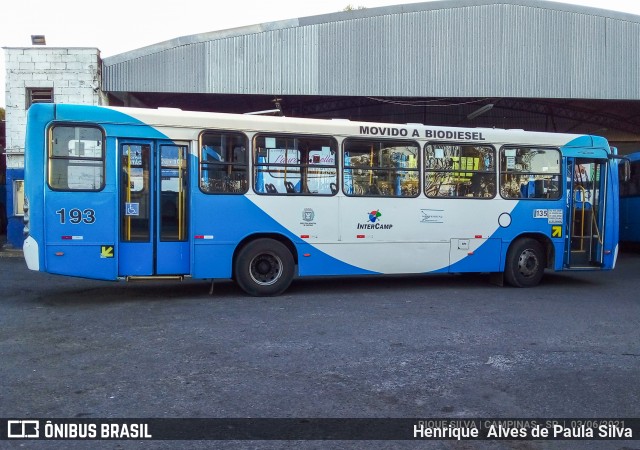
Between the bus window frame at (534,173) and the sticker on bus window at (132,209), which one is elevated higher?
the bus window frame at (534,173)

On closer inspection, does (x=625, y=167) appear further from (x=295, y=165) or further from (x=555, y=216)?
(x=295, y=165)

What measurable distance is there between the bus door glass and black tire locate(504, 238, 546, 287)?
2.08 ft

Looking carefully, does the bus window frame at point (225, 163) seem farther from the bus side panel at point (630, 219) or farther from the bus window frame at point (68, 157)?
the bus side panel at point (630, 219)

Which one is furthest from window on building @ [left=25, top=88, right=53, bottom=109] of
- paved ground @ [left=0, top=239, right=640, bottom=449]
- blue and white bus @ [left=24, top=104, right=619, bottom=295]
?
blue and white bus @ [left=24, top=104, right=619, bottom=295]

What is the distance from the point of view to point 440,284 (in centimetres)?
1131

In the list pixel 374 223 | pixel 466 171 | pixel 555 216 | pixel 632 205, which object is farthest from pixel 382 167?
pixel 632 205

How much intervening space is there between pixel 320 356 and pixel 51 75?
1483 centimetres

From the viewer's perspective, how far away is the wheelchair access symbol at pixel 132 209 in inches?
345

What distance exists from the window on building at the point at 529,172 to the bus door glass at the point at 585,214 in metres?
0.36

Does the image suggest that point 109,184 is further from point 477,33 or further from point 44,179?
point 477,33

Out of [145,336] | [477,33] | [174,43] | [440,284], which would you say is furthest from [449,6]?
[145,336]

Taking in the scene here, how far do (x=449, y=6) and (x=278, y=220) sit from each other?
11.2 m

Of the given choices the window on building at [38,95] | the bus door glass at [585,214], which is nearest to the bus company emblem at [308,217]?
the bus door glass at [585,214]

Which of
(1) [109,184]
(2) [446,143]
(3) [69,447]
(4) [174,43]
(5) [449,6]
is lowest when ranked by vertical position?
(3) [69,447]
